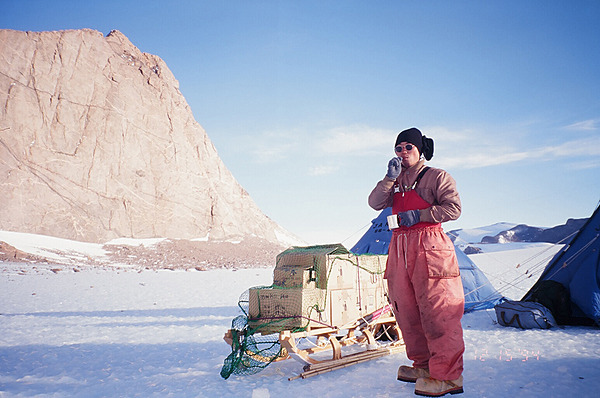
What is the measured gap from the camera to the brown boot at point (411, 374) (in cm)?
410

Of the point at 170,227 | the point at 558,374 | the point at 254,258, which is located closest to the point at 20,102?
the point at 170,227

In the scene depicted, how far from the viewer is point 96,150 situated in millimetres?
35812

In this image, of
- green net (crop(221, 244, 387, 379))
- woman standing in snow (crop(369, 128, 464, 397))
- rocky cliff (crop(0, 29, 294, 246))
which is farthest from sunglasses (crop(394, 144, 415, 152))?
rocky cliff (crop(0, 29, 294, 246))

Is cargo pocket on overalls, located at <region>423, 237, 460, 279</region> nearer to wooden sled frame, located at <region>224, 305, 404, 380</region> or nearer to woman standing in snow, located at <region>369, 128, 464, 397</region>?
woman standing in snow, located at <region>369, 128, 464, 397</region>

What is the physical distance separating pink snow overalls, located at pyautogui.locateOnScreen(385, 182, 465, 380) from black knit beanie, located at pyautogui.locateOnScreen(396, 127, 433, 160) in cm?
47

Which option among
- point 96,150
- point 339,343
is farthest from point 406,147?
point 96,150

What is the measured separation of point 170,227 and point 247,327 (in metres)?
34.2

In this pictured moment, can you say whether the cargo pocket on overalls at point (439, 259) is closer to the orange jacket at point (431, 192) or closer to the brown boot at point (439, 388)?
the orange jacket at point (431, 192)

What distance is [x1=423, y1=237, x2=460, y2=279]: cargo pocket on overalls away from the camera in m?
3.80

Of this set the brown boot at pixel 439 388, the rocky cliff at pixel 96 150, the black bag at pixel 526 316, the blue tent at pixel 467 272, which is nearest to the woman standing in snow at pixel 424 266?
the brown boot at pixel 439 388

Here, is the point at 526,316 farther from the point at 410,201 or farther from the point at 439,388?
the point at 410,201

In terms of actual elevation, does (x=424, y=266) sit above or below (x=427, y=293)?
above

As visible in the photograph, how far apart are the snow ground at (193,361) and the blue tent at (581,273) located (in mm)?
344

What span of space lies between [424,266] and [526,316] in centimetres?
416
